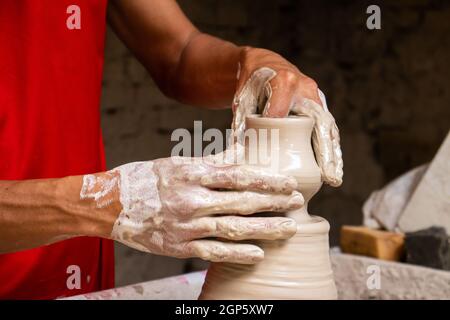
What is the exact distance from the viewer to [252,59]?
7.47ft

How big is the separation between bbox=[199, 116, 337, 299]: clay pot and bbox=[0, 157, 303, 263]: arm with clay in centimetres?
10

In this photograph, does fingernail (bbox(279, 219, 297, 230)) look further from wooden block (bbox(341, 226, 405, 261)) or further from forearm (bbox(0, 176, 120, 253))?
wooden block (bbox(341, 226, 405, 261))

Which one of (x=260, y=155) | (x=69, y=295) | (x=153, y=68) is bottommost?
(x=69, y=295)

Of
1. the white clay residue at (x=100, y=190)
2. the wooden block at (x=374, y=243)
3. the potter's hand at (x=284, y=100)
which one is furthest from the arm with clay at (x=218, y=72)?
the wooden block at (x=374, y=243)

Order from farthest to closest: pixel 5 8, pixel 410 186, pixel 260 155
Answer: pixel 410 186 → pixel 5 8 → pixel 260 155

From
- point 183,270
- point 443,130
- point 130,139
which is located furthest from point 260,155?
point 443,130

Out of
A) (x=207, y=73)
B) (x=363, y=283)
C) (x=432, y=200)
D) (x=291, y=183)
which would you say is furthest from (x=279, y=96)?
(x=432, y=200)

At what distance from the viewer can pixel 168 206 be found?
1738 mm

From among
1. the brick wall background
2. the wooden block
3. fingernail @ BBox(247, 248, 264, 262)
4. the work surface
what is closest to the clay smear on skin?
fingernail @ BBox(247, 248, 264, 262)

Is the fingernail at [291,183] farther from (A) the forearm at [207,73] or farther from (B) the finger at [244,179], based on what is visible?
(A) the forearm at [207,73]

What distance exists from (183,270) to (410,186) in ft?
6.84

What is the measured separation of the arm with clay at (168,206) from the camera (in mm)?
1718

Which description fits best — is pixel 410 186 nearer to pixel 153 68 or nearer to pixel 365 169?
pixel 153 68

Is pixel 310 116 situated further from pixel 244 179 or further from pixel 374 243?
pixel 374 243
